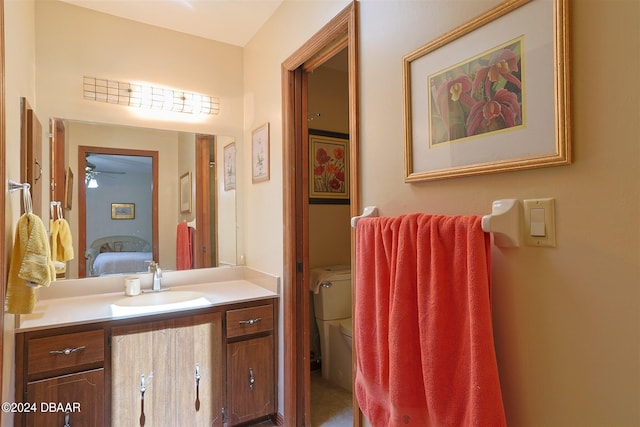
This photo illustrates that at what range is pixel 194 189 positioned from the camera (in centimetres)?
242

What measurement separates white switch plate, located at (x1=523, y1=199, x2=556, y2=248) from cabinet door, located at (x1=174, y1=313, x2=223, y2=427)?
1588 millimetres

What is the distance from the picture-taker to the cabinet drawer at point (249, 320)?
6.36 ft

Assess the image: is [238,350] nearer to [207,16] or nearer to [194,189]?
[194,189]

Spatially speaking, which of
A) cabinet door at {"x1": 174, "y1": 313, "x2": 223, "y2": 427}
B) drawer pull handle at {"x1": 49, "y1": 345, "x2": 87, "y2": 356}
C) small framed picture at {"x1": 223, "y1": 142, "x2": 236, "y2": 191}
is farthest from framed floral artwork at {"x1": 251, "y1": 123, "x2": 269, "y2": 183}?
drawer pull handle at {"x1": 49, "y1": 345, "x2": 87, "y2": 356}

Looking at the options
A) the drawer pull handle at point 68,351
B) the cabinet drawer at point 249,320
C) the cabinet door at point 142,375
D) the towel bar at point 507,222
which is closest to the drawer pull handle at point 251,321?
the cabinet drawer at point 249,320

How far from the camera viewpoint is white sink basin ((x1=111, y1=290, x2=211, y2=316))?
1.75 meters

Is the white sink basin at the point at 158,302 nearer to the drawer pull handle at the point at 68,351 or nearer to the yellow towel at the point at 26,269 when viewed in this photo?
the drawer pull handle at the point at 68,351

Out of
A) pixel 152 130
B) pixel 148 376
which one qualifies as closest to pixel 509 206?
pixel 148 376

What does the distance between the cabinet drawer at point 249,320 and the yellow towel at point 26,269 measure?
0.89m

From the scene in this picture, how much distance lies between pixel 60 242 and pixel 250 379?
1.33 metres

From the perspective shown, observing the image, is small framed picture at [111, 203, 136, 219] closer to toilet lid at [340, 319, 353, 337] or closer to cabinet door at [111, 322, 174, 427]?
cabinet door at [111, 322, 174, 427]

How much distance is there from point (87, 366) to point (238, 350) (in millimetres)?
715

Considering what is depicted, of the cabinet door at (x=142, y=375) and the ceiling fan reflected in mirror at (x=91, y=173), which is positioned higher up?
the ceiling fan reflected in mirror at (x=91, y=173)

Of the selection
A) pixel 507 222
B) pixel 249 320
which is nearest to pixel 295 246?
pixel 249 320
